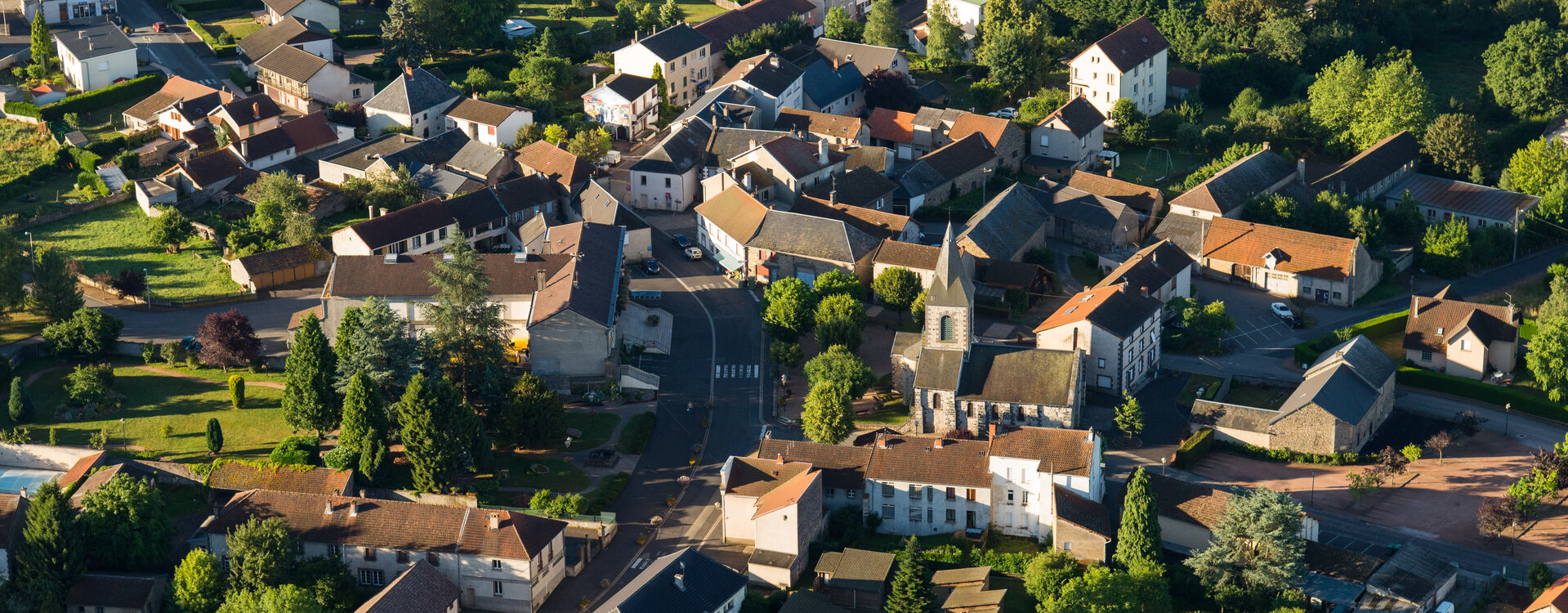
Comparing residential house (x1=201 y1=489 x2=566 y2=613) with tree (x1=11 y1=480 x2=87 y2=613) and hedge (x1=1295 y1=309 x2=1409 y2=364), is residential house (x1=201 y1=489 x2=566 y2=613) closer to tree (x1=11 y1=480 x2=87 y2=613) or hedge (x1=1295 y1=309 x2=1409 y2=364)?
tree (x1=11 y1=480 x2=87 y2=613)

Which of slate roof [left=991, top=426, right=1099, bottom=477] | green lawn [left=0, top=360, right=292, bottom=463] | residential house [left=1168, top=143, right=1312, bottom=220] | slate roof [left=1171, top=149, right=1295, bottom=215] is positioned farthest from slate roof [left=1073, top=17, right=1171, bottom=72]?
green lawn [left=0, top=360, right=292, bottom=463]

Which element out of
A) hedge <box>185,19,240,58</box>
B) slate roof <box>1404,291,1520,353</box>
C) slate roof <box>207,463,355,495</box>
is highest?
hedge <box>185,19,240,58</box>

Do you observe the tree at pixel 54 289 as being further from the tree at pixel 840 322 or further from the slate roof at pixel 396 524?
the tree at pixel 840 322

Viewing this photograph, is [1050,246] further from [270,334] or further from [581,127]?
[270,334]

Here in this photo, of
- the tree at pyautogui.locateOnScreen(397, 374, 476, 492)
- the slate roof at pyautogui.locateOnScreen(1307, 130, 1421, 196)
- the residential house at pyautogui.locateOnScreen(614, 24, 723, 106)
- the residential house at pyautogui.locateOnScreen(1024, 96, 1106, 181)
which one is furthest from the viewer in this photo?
the residential house at pyautogui.locateOnScreen(614, 24, 723, 106)

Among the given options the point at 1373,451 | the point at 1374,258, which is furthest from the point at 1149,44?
the point at 1373,451
